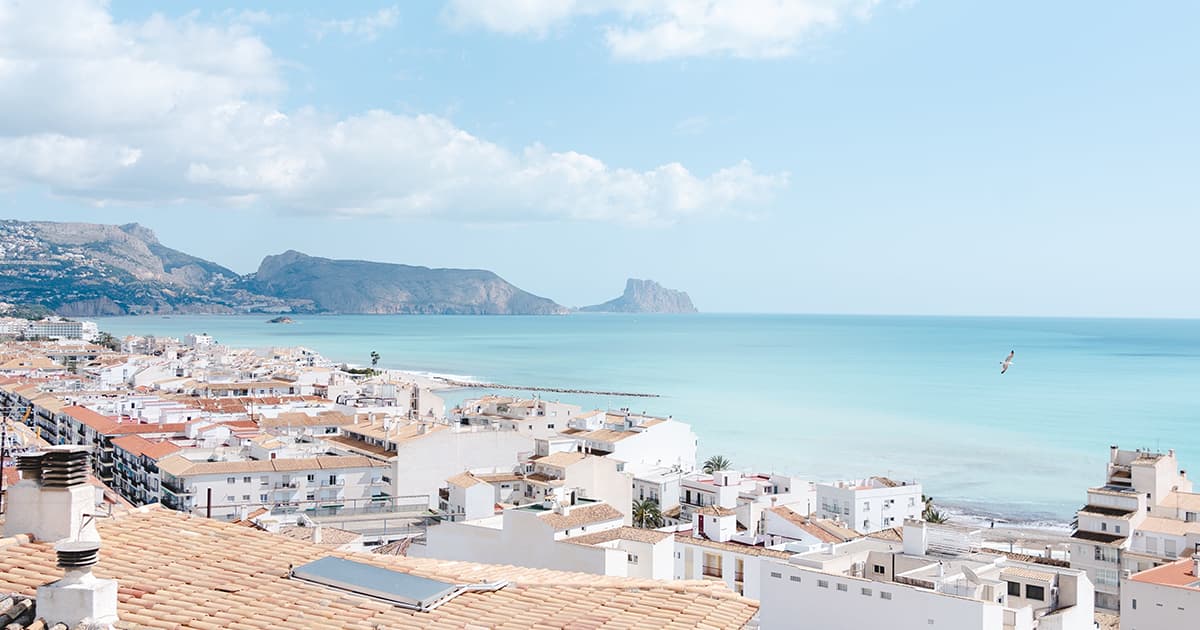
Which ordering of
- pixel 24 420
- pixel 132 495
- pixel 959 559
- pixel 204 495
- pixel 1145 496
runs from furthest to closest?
pixel 24 420 → pixel 132 495 → pixel 204 495 → pixel 1145 496 → pixel 959 559

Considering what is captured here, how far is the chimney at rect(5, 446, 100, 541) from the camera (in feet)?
15.8

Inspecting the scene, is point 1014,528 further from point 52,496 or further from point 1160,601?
point 52,496

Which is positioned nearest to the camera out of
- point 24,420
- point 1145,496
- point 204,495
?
point 1145,496

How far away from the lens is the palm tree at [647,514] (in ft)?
102

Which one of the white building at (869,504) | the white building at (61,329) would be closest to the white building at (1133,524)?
the white building at (869,504)

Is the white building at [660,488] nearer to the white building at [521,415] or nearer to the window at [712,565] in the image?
the window at [712,565]

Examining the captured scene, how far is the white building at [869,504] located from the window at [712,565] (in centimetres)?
1031

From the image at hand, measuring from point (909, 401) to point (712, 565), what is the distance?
64.0 metres

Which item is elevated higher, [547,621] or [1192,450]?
[547,621]

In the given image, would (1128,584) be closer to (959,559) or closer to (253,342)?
(959,559)

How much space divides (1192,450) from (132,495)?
54496mm

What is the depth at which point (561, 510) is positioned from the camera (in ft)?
72.3

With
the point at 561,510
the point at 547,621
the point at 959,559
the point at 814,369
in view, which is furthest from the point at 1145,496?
the point at 814,369

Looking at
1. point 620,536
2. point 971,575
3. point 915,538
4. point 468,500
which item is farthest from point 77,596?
point 468,500
